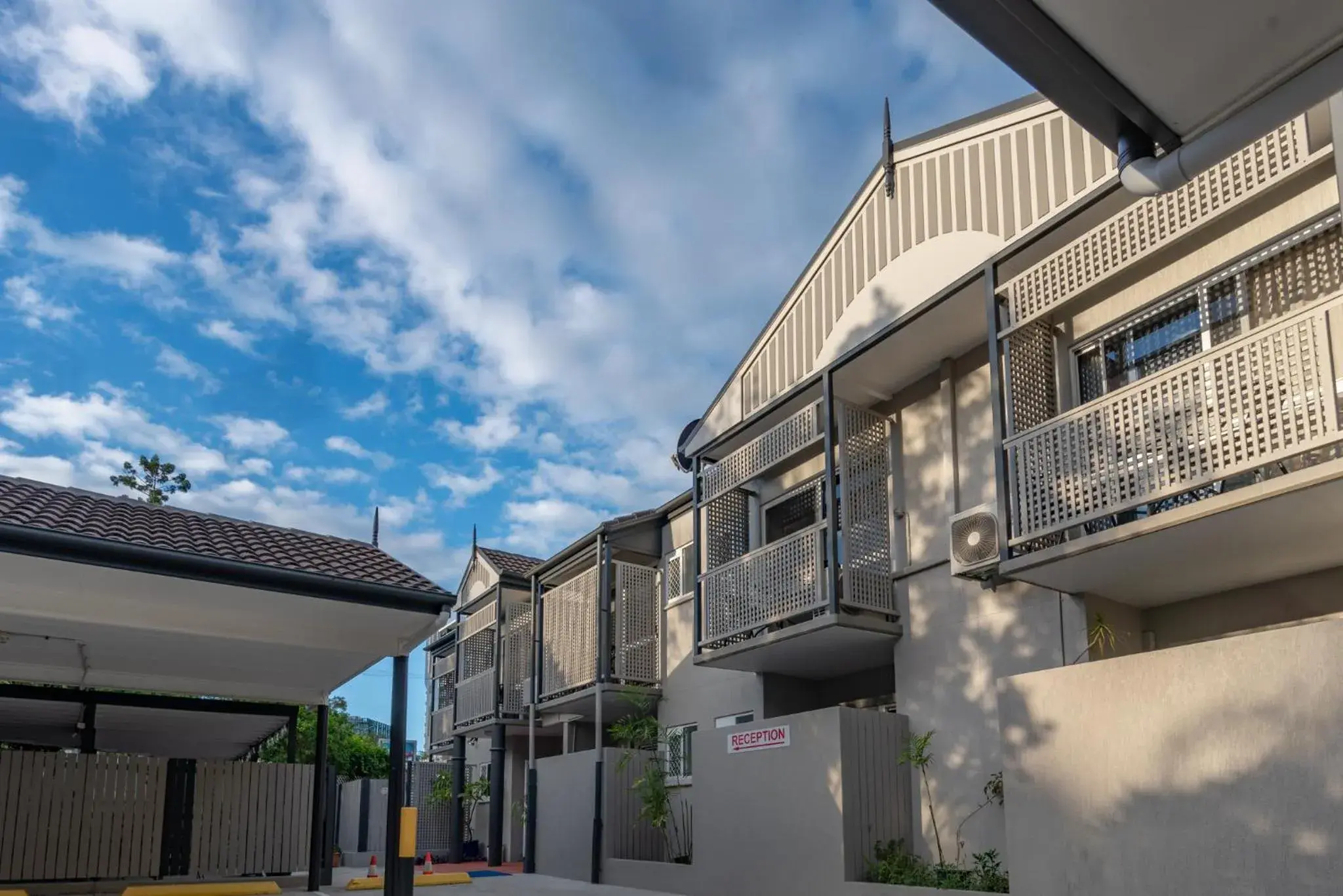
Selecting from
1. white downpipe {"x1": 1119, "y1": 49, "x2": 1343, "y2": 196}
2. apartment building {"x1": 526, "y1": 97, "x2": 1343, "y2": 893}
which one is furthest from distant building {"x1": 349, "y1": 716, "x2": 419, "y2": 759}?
white downpipe {"x1": 1119, "y1": 49, "x2": 1343, "y2": 196}

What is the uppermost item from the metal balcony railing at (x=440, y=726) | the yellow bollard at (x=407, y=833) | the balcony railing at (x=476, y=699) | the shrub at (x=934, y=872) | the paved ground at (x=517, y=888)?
the balcony railing at (x=476, y=699)

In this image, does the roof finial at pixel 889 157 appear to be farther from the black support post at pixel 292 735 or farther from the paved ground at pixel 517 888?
the black support post at pixel 292 735

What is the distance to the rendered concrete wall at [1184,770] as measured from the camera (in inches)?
281

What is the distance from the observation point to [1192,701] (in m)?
8.01

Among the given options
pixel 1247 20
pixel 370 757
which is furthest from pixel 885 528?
pixel 370 757

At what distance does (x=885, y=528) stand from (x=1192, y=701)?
6.19 metres

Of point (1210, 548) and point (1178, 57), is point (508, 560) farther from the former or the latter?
point (1178, 57)

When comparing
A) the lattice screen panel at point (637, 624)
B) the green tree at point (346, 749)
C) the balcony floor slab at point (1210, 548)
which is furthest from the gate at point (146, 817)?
the green tree at point (346, 749)

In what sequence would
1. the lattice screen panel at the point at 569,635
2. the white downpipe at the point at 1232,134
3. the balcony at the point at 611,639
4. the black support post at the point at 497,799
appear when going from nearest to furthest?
1. the white downpipe at the point at 1232,134
2. the balcony at the point at 611,639
3. the lattice screen panel at the point at 569,635
4. the black support post at the point at 497,799

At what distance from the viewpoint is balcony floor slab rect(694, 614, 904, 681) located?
13141 millimetres

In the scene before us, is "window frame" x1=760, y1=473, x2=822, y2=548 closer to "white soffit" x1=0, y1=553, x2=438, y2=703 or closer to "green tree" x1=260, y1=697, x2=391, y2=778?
"white soffit" x1=0, y1=553, x2=438, y2=703

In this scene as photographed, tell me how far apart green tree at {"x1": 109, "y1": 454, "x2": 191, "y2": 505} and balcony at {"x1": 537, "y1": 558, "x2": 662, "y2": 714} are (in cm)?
1705

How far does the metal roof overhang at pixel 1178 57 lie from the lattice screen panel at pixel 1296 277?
22.2ft

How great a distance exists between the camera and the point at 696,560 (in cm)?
1611
